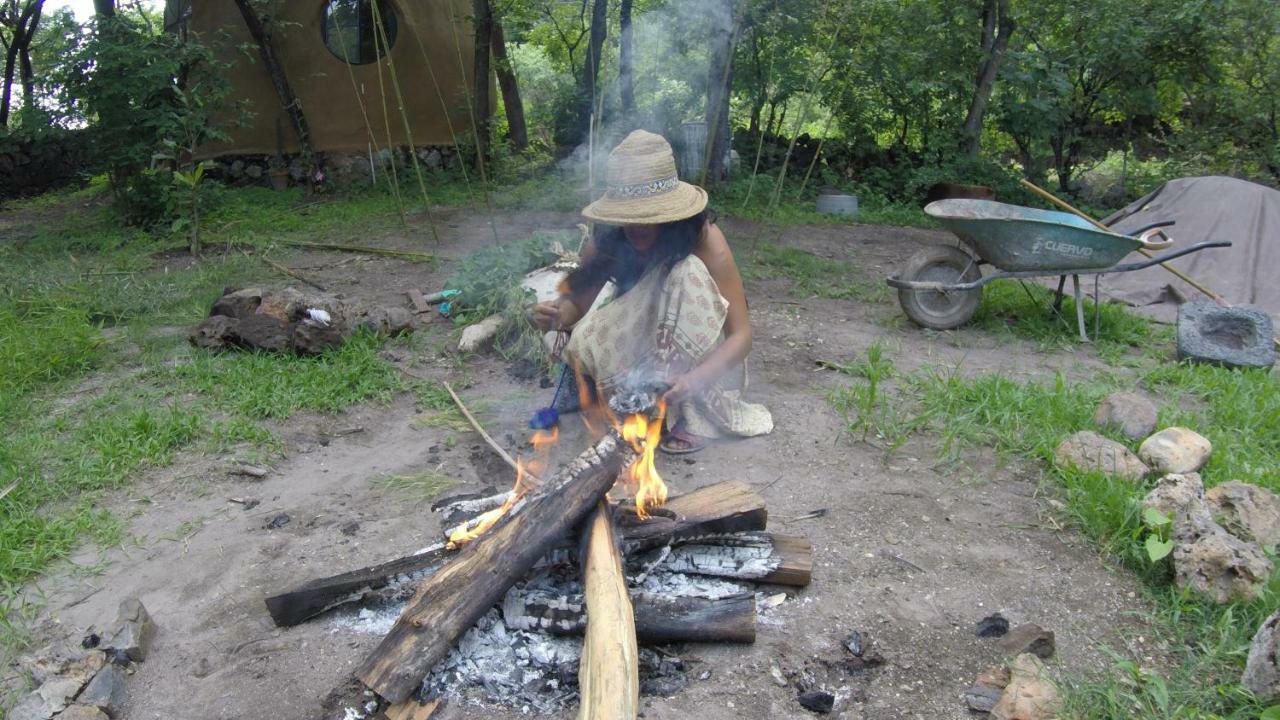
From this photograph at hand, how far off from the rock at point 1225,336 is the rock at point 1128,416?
1599 mm

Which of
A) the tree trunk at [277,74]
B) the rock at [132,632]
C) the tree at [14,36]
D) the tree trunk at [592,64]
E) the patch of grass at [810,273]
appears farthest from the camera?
the tree at [14,36]

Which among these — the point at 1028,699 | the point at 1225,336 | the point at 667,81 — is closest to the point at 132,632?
the point at 1028,699

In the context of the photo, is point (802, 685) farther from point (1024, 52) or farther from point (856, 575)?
point (1024, 52)

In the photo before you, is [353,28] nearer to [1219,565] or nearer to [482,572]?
[482,572]

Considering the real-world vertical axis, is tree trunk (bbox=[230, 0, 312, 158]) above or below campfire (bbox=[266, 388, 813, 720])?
above

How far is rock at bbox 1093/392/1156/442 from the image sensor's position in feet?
11.3

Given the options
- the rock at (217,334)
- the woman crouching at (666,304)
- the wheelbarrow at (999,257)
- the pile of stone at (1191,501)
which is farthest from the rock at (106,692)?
the wheelbarrow at (999,257)

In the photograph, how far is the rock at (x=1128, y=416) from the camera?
3439 mm

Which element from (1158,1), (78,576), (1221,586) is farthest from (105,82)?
(1158,1)

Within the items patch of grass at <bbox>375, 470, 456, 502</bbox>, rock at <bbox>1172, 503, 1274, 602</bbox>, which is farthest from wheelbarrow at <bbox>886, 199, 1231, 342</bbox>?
patch of grass at <bbox>375, 470, 456, 502</bbox>

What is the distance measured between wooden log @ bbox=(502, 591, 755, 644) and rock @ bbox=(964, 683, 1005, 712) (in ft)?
1.89

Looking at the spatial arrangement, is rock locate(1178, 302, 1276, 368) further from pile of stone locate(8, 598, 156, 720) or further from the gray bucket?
pile of stone locate(8, 598, 156, 720)

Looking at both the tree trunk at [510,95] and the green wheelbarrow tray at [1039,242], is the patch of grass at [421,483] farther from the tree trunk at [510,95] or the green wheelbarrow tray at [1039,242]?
the tree trunk at [510,95]

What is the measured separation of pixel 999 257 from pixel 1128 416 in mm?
1995
